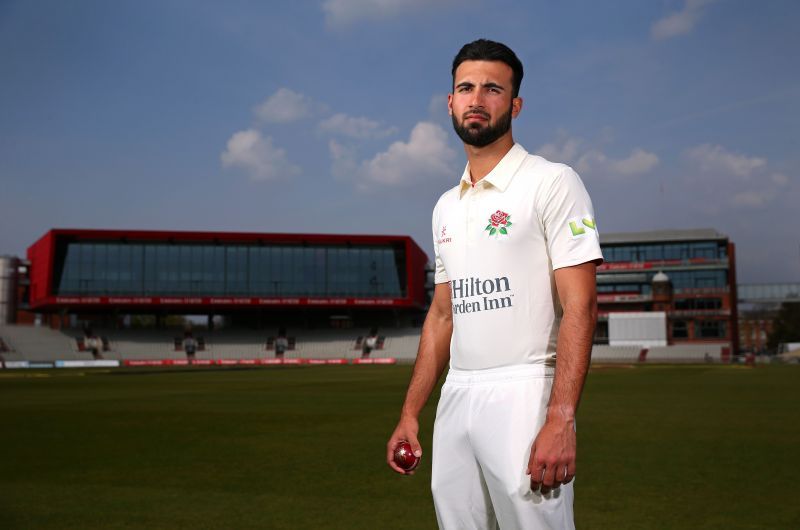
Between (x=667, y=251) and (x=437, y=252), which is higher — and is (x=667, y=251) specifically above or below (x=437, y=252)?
above

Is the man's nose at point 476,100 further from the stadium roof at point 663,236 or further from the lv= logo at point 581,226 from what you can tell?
the stadium roof at point 663,236

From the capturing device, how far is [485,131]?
303cm

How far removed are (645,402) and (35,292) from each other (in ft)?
241

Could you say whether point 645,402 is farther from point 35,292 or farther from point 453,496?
point 35,292

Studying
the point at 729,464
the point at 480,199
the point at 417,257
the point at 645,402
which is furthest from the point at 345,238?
the point at 480,199

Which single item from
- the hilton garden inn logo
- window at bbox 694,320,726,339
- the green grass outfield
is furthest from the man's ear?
window at bbox 694,320,726,339

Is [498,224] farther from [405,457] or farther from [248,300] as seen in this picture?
[248,300]

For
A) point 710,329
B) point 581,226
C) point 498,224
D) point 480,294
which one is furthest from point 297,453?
point 710,329

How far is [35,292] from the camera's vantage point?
7731 centimetres

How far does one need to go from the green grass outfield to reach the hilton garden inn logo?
3892 millimetres

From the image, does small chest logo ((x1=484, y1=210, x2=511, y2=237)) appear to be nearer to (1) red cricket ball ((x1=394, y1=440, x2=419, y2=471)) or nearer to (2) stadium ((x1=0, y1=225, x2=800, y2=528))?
(1) red cricket ball ((x1=394, y1=440, x2=419, y2=471))

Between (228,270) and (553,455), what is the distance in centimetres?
7525

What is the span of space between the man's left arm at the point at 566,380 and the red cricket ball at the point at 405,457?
0.71 meters

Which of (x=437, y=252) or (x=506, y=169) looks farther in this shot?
(x=437, y=252)
